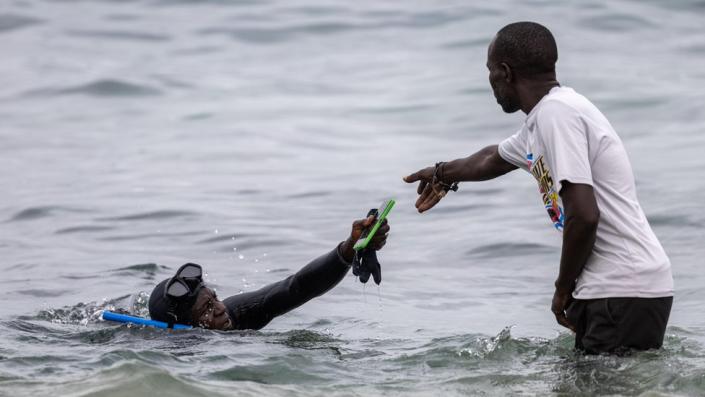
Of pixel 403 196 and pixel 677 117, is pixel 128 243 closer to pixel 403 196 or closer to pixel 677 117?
pixel 403 196

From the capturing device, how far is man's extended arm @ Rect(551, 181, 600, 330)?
15.4 feet

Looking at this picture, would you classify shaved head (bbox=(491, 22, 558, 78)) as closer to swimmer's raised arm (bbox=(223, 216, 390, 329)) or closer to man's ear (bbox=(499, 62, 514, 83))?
man's ear (bbox=(499, 62, 514, 83))

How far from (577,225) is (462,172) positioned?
1.20m

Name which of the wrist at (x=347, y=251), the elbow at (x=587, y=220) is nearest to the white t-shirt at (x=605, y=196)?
the elbow at (x=587, y=220)

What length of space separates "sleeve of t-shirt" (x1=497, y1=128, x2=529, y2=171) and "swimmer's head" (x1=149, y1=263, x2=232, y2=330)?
86.0 inches

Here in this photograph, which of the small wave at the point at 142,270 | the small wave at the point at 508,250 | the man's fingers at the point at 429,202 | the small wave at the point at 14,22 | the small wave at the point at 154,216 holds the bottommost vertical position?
the small wave at the point at 508,250

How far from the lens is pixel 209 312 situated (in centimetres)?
700

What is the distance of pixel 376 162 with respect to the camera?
1377 centimetres

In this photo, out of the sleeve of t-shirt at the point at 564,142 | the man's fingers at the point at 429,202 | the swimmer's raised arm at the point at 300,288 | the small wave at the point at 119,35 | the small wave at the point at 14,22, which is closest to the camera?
the sleeve of t-shirt at the point at 564,142

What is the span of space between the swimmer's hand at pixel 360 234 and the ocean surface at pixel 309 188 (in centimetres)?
58

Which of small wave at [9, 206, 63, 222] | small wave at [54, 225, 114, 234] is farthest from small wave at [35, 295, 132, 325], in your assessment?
small wave at [9, 206, 63, 222]

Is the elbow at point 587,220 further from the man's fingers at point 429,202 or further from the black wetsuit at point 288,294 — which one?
the black wetsuit at point 288,294

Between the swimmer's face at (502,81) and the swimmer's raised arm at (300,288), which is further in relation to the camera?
the swimmer's raised arm at (300,288)

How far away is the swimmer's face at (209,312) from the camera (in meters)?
6.95
